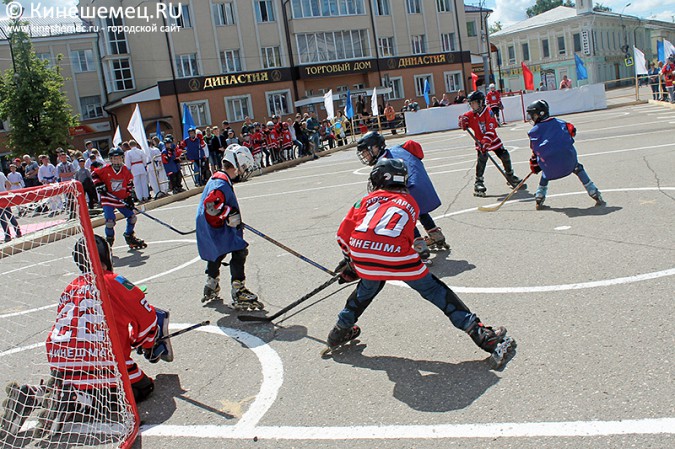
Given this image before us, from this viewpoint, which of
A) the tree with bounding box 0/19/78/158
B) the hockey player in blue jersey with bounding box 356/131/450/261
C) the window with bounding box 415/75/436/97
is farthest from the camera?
the window with bounding box 415/75/436/97

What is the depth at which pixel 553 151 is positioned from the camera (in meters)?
9.59

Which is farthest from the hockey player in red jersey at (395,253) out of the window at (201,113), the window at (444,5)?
the window at (444,5)

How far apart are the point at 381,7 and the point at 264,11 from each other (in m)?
10.3

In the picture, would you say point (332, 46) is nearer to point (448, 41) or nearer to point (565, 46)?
point (448, 41)

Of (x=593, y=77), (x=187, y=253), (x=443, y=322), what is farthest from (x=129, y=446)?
(x=593, y=77)

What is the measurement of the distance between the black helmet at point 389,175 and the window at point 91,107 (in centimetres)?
4994

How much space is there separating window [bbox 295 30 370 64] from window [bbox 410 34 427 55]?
5.02 metres

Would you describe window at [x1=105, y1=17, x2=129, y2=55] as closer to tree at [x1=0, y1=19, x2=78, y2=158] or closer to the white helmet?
tree at [x1=0, y1=19, x2=78, y2=158]

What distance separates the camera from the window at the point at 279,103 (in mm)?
46562

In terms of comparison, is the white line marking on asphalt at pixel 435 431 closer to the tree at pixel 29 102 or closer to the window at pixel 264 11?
the tree at pixel 29 102

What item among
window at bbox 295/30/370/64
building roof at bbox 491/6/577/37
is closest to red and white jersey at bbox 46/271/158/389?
window at bbox 295/30/370/64

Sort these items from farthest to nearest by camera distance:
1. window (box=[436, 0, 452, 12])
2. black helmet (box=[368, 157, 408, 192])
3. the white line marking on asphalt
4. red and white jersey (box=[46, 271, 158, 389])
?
window (box=[436, 0, 452, 12]) → black helmet (box=[368, 157, 408, 192]) → red and white jersey (box=[46, 271, 158, 389]) → the white line marking on asphalt

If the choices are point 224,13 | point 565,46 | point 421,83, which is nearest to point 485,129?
point 224,13

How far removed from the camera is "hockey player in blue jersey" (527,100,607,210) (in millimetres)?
9547
